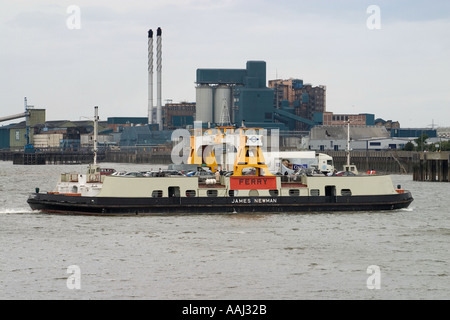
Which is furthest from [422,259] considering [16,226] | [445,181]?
[445,181]

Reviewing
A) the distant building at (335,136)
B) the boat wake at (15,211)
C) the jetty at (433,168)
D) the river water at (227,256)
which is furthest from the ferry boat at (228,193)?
the distant building at (335,136)

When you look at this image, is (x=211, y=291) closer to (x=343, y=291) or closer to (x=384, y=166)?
(x=343, y=291)

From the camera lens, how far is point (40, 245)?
134ft

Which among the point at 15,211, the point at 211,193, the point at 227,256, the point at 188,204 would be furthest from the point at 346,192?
the point at 15,211

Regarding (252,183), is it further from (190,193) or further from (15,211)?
(15,211)

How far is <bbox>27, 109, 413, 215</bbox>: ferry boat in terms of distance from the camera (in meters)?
51.5

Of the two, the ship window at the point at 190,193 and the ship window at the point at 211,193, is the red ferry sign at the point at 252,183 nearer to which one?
the ship window at the point at 211,193

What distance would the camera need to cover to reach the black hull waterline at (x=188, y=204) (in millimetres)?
51375

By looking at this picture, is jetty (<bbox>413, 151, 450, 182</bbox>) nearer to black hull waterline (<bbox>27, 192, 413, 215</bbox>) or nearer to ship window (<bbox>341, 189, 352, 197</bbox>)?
ship window (<bbox>341, 189, 352, 197</bbox>)

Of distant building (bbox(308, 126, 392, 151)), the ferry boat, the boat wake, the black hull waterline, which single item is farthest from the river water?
distant building (bbox(308, 126, 392, 151))

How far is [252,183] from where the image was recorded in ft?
174

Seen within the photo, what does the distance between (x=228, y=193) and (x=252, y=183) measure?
1596mm

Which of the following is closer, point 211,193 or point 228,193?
point 228,193

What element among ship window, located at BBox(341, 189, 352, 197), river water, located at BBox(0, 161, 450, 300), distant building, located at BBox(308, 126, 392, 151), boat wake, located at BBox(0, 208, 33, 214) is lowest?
river water, located at BBox(0, 161, 450, 300)
